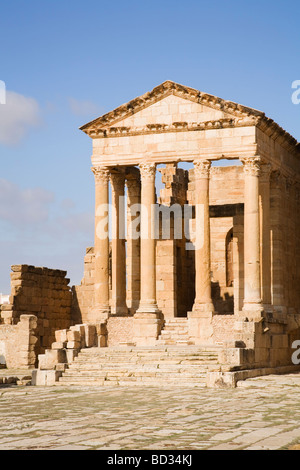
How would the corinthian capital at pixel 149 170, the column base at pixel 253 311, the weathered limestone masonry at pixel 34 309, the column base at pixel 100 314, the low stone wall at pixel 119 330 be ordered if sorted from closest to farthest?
the column base at pixel 253 311 < the low stone wall at pixel 119 330 < the corinthian capital at pixel 149 170 < the column base at pixel 100 314 < the weathered limestone masonry at pixel 34 309

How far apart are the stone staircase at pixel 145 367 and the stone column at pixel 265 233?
16.5 feet

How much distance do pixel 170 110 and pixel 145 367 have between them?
955cm

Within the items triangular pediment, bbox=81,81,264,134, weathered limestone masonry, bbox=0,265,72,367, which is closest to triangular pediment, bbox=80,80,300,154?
triangular pediment, bbox=81,81,264,134

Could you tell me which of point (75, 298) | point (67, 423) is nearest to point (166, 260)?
point (75, 298)

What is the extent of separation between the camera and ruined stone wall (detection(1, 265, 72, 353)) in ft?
105

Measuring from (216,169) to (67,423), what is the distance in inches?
853

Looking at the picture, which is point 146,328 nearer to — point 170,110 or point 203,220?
point 203,220

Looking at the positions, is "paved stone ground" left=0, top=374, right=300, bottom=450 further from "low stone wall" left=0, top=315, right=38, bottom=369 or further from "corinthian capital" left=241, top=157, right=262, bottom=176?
"low stone wall" left=0, top=315, right=38, bottom=369

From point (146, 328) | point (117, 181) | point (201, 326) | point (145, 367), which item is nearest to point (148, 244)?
point (146, 328)

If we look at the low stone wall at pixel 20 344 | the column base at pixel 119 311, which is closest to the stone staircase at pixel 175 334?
the column base at pixel 119 311

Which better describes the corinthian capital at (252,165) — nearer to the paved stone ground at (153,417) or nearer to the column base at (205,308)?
the column base at (205,308)

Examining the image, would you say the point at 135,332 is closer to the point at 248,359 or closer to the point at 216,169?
the point at 248,359

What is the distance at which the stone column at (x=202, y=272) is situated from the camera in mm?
26672

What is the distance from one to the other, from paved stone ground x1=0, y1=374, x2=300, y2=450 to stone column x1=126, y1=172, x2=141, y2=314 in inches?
397
